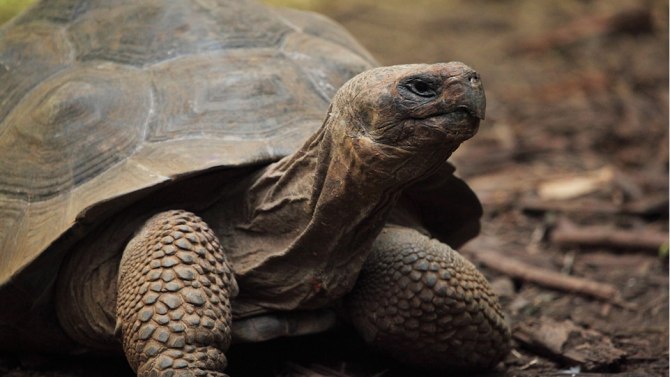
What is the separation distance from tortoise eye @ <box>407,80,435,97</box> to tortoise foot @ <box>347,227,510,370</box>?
96 centimetres

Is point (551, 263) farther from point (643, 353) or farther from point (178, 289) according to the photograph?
point (178, 289)

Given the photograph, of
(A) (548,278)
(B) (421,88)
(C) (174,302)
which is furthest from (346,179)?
(A) (548,278)

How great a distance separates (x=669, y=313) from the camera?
13.1ft

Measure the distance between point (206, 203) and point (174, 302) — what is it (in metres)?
0.61

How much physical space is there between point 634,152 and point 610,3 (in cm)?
608

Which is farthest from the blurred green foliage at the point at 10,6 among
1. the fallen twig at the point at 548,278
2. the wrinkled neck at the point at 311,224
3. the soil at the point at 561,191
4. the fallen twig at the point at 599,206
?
the fallen twig at the point at 599,206

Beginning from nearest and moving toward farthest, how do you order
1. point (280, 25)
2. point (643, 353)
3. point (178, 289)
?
point (178, 289) → point (643, 353) → point (280, 25)

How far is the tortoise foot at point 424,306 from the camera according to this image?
297 centimetres

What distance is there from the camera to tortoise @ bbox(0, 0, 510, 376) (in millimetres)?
2562

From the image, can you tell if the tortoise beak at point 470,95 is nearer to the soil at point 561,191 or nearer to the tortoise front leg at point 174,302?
the tortoise front leg at point 174,302

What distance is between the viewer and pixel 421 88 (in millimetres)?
2236

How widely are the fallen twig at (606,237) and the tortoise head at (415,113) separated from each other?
3.01m

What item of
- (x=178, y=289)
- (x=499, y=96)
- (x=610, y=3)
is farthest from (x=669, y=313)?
(x=610, y=3)

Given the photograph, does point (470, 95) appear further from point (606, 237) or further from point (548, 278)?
point (606, 237)
